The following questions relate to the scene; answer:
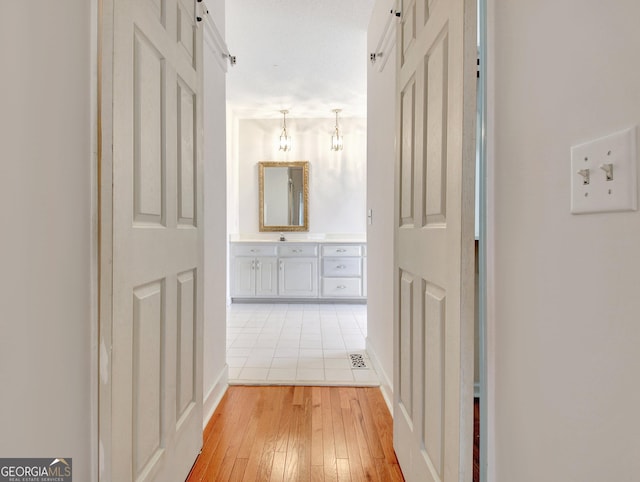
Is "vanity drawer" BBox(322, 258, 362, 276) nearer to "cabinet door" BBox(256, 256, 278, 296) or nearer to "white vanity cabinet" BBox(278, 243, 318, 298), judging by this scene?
"white vanity cabinet" BBox(278, 243, 318, 298)

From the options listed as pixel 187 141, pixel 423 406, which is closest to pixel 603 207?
pixel 423 406

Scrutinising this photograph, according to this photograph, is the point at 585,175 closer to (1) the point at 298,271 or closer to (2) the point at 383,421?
(2) the point at 383,421

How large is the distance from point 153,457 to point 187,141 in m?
1.13

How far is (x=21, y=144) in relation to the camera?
719 millimetres

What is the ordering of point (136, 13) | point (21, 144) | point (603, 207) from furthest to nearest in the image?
point (136, 13) < point (21, 144) < point (603, 207)

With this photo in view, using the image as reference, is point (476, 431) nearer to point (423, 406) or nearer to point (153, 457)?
point (423, 406)

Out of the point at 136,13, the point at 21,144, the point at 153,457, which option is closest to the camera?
the point at 21,144

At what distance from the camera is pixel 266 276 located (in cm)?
466

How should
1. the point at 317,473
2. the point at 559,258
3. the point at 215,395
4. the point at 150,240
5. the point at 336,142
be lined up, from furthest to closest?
the point at 336,142
the point at 215,395
the point at 317,473
the point at 150,240
the point at 559,258

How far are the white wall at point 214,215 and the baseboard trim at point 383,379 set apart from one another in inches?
38.5

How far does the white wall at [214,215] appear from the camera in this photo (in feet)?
6.03

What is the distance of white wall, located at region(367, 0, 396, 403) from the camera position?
6.66 feet

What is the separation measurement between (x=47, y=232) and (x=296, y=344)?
244cm

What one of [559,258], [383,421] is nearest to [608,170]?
[559,258]
